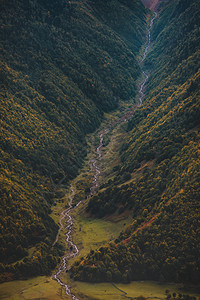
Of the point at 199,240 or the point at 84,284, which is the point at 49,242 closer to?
the point at 84,284

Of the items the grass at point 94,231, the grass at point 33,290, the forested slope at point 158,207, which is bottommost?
the grass at point 33,290

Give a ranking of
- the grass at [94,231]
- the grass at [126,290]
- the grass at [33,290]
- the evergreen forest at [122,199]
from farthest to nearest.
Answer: the grass at [94,231]
the evergreen forest at [122,199]
the grass at [33,290]
the grass at [126,290]

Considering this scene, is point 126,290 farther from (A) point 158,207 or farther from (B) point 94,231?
(B) point 94,231

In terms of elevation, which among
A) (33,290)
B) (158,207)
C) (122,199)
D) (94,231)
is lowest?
(33,290)

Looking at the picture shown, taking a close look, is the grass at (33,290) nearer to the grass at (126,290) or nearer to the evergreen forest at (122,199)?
the evergreen forest at (122,199)

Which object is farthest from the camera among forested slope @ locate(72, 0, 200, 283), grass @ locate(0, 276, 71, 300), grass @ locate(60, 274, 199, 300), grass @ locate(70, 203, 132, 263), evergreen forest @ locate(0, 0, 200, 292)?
grass @ locate(70, 203, 132, 263)

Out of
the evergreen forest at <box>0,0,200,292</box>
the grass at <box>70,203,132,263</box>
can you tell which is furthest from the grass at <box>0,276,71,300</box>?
the grass at <box>70,203,132,263</box>

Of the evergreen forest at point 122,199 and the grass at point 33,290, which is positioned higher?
the evergreen forest at point 122,199

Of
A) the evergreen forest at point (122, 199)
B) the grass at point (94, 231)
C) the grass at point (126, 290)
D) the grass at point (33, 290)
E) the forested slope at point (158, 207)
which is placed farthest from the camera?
the grass at point (94, 231)

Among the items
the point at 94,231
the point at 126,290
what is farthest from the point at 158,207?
the point at 126,290

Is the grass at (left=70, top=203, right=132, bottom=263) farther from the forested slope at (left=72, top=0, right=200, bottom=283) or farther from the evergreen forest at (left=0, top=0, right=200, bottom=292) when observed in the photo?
the forested slope at (left=72, top=0, right=200, bottom=283)

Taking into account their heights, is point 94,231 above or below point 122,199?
below

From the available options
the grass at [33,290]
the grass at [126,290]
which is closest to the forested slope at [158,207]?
the grass at [126,290]

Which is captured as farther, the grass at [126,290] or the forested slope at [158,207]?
the forested slope at [158,207]
